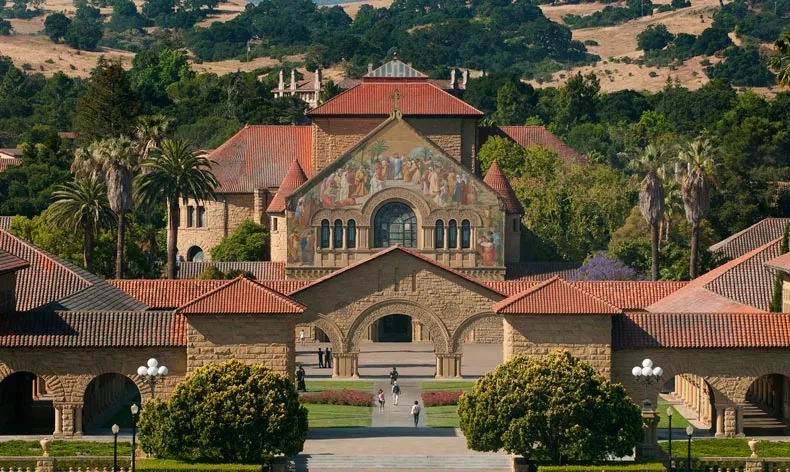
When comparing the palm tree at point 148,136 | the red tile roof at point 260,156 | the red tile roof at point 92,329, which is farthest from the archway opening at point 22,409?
the red tile roof at point 260,156

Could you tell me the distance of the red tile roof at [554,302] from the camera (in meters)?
72.4

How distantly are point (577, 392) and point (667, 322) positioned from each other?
9.36m

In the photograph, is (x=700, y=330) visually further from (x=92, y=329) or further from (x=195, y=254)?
(x=195, y=254)

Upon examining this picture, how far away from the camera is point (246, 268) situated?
367ft

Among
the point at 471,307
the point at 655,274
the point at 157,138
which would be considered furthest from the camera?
the point at 157,138

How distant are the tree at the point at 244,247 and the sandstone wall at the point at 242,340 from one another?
46.8 m

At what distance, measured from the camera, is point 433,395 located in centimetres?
8256

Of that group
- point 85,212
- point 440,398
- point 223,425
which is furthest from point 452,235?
point 223,425

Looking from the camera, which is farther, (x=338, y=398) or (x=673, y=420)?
(x=338, y=398)

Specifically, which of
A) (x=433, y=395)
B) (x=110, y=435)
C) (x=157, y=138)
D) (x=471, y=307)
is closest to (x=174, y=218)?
(x=157, y=138)

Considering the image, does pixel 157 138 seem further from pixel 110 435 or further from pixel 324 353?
pixel 110 435

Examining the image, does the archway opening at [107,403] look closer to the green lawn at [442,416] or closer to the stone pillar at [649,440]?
the green lawn at [442,416]

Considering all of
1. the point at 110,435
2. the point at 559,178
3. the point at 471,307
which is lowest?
the point at 110,435

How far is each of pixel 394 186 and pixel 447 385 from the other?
25193 mm
